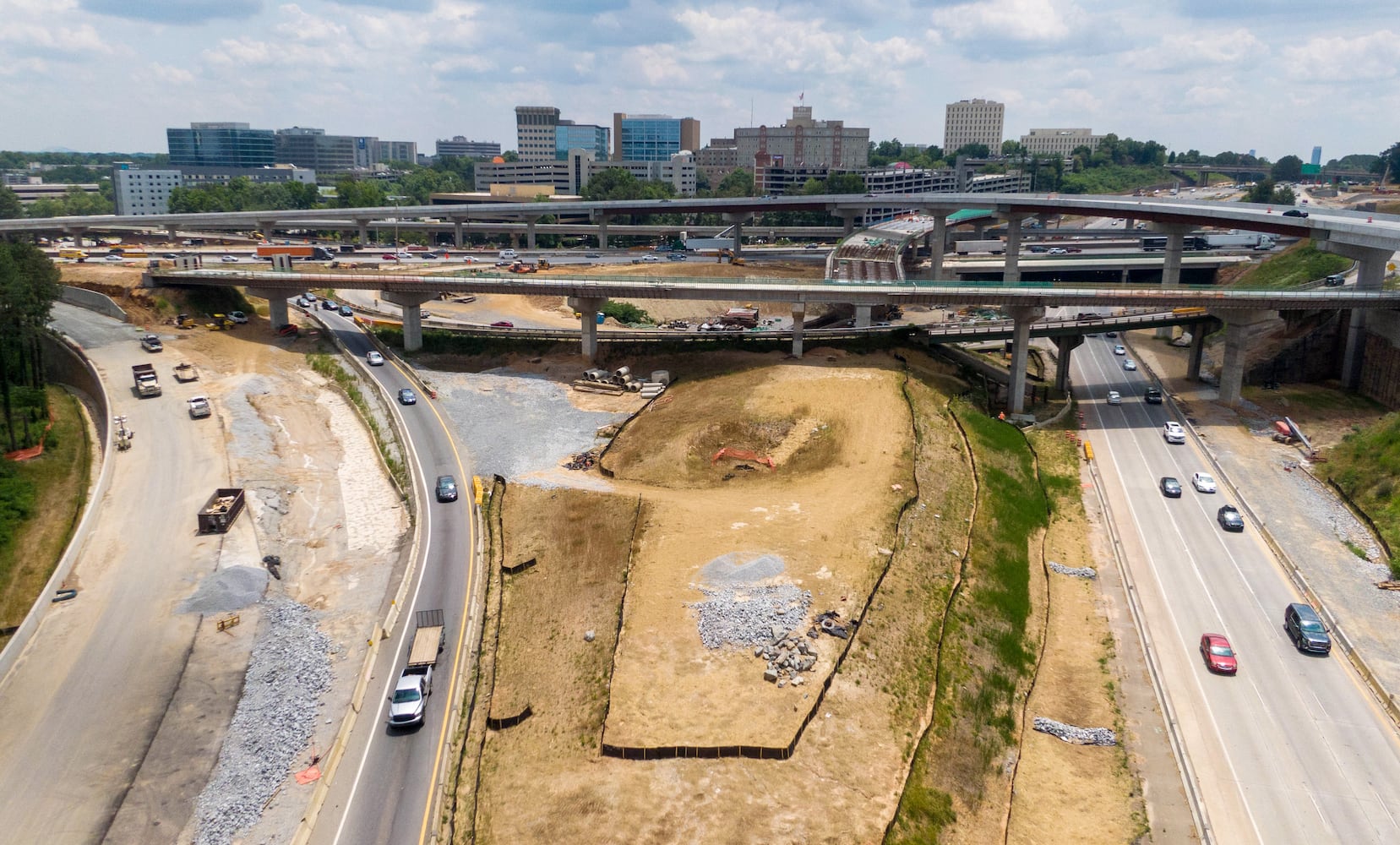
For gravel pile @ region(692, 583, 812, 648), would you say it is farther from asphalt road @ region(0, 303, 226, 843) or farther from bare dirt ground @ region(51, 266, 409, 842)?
asphalt road @ region(0, 303, 226, 843)

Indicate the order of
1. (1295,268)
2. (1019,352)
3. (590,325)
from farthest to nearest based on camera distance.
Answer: (1295,268), (590,325), (1019,352)

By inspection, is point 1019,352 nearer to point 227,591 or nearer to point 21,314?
point 227,591

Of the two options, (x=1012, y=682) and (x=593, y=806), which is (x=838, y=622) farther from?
(x=593, y=806)

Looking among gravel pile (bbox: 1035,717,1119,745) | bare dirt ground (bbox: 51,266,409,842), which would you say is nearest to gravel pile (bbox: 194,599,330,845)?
bare dirt ground (bbox: 51,266,409,842)

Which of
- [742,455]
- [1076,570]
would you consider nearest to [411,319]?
[742,455]

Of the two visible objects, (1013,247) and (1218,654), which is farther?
(1013,247)

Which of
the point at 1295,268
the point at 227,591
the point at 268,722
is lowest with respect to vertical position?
the point at 268,722

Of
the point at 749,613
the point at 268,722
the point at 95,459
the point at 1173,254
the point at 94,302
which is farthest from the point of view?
the point at 1173,254
